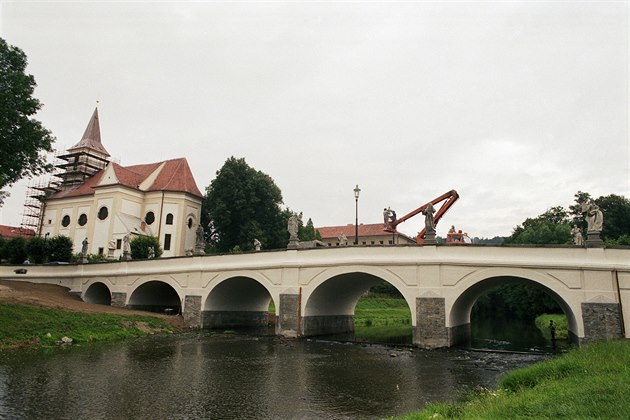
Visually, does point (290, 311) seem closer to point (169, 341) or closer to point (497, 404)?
point (169, 341)

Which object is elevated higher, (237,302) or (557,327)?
(237,302)

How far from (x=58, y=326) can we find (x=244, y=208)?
1089 inches

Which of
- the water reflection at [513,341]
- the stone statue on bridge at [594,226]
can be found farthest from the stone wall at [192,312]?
the stone statue on bridge at [594,226]

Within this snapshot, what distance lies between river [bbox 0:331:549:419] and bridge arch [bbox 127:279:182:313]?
11.2 meters

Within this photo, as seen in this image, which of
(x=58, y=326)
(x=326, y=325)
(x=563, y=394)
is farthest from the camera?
(x=326, y=325)

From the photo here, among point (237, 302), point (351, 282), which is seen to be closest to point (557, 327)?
point (351, 282)

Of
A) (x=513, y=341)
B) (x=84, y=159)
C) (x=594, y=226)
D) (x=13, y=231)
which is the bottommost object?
(x=513, y=341)

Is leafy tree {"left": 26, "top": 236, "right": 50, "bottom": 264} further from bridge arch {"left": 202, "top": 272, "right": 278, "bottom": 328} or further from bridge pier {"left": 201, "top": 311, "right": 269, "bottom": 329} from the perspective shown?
bridge pier {"left": 201, "top": 311, "right": 269, "bottom": 329}

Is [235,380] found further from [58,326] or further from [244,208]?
[244,208]

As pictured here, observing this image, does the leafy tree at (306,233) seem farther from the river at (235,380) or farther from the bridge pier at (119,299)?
the river at (235,380)

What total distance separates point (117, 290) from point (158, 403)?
23.9 metres

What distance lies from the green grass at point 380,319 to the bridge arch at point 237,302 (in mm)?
7123

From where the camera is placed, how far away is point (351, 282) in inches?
1042

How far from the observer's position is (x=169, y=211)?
1880 inches
